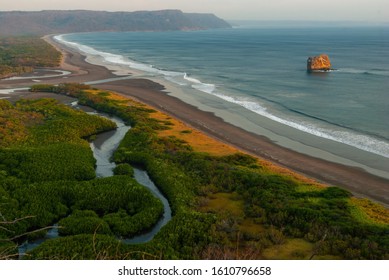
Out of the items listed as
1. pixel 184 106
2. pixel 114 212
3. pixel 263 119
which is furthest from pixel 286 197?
pixel 184 106

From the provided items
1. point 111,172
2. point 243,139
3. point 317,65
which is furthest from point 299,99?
point 111,172

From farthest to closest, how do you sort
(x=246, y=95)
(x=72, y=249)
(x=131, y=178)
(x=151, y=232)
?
(x=246, y=95), (x=131, y=178), (x=151, y=232), (x=72, y=249)

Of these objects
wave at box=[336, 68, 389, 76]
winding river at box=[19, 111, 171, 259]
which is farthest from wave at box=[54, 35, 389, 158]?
wave at box=[336, 68, 389, 76]

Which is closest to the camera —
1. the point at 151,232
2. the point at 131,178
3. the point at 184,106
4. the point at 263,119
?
the point at 151,232

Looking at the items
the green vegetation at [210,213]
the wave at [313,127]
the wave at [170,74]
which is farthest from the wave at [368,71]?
the green vegetation at [210,213]

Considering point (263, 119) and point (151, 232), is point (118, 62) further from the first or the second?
point (151, 232)

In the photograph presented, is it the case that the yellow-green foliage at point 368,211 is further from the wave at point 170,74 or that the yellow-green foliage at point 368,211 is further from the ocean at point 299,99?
the wave at point 170,74
